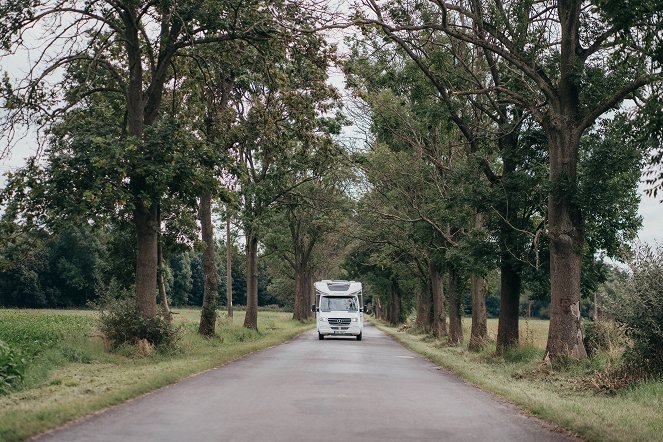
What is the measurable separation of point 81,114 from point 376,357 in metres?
11.9

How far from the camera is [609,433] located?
9125 millimetres

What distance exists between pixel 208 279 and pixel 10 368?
1807 centimetres

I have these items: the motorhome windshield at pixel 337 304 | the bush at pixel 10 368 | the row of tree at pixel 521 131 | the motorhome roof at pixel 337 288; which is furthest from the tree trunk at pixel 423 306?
the bush at pixel 10 368

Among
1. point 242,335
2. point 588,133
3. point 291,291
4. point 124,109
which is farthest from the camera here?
point 291,291

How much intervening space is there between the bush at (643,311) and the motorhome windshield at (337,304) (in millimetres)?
25804

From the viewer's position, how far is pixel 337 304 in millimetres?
41031

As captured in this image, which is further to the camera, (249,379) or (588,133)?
(588,133)

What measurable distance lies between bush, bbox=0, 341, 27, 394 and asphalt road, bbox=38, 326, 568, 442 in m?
2.42

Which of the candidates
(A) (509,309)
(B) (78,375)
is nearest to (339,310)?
(A) (509,309)

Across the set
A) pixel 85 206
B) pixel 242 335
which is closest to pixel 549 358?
pixel 85 206

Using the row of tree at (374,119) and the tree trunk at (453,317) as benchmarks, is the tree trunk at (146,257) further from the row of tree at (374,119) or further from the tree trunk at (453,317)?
the tree trunk at (453,317)

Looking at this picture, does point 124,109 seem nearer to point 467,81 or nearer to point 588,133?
point 467,81

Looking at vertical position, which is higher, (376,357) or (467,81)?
(467,81)

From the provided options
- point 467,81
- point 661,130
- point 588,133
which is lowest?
point 661,130
